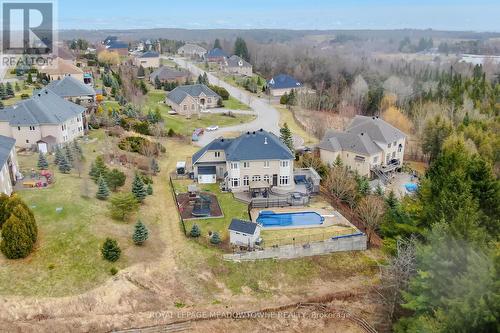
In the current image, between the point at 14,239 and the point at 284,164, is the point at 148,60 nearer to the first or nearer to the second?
the point at 284,164

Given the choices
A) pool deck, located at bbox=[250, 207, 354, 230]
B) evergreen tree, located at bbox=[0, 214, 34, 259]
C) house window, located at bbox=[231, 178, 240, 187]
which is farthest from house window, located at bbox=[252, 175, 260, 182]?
evergreen tree, located at bbox=[0, 214, 34, 259]

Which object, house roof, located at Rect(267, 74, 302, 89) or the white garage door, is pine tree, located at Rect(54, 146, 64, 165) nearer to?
the white garage door

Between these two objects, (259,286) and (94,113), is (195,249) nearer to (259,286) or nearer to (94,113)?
(259,286)

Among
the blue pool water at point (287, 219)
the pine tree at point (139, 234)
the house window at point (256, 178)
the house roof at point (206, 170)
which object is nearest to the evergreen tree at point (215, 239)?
the blue pool water at point (287, 219)

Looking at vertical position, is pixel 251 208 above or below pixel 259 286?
above

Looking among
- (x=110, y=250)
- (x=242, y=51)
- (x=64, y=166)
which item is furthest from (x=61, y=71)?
(x=242, y=51)

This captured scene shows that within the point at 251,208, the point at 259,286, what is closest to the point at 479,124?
the point at 251,208
